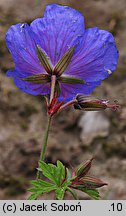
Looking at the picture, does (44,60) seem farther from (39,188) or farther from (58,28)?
(39,188)

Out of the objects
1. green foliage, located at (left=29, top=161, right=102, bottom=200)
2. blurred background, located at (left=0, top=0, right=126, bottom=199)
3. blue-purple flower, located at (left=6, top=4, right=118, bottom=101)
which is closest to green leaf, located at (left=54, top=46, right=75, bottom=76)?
blue-purple flower, located at (left=6, top=4, right=118, bottom=101)

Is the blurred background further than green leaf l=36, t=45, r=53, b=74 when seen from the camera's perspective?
Yes

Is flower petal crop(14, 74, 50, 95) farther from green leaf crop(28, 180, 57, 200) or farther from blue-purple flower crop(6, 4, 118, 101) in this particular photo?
green leaf crop(28, 180, 57, 200)

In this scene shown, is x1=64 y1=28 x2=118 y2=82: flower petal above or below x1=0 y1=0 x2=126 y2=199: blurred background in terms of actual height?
below

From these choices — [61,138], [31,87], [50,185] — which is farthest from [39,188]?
[61,138]

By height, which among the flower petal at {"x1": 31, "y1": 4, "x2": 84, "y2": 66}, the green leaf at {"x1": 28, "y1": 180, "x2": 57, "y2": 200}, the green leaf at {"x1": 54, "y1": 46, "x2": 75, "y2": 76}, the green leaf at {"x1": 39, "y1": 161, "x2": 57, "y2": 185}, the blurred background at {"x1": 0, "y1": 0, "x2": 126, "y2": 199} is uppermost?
the blurred background at {"x1": 0, "y1": 0, "x2": 126, "y2": 199}

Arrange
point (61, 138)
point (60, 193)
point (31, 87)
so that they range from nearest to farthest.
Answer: point (60, 193)
point (31, 87)
point (61, 138)
